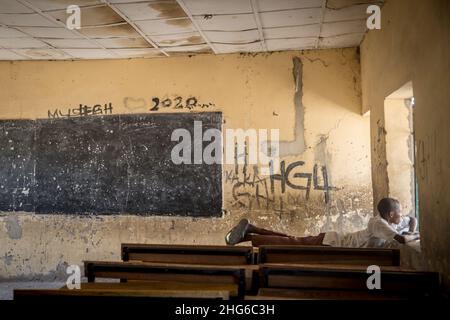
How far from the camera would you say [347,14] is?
3779mm

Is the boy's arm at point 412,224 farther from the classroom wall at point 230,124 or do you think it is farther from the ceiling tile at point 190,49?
the ceiling tile at point 190,49

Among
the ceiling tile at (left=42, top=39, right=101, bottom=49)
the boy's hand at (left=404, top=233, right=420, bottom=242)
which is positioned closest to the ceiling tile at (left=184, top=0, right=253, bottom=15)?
the ceiling tile at (left=42, top=39, right=101, bottom=49)

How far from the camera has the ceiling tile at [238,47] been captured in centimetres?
468

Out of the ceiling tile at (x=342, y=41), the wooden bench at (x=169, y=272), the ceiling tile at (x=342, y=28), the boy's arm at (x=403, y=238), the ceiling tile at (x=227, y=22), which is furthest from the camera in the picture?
the ceiling tile at (x=342, y=41)

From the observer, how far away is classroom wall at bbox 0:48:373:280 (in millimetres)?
4773

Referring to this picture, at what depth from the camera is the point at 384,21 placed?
3486 mm

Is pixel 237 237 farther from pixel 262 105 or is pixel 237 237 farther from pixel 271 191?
pixel 262 105

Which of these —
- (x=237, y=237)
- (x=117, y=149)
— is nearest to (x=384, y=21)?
(x=237, y=237)

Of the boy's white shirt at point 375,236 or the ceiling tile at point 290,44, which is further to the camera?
the ceiling tile at point 290,44

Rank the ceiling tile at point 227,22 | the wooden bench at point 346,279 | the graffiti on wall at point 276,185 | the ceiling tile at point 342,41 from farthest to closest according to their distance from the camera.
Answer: the graffiti on wall at point 276,185 → the ceiling tile at point 342,41 → the ceiling tile at point 227,22 → the wooden bench at point 346,279

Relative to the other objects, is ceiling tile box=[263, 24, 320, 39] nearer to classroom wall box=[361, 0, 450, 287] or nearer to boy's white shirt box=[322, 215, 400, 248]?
classroom wall box=[361, 0, 450, 287]

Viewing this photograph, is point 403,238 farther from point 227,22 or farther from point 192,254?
point 227,22

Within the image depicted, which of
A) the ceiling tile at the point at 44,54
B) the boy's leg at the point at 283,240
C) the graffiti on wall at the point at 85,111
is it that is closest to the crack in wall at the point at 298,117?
the boy's leg at the point at 283,240

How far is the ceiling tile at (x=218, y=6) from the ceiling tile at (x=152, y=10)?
0.36 feet
